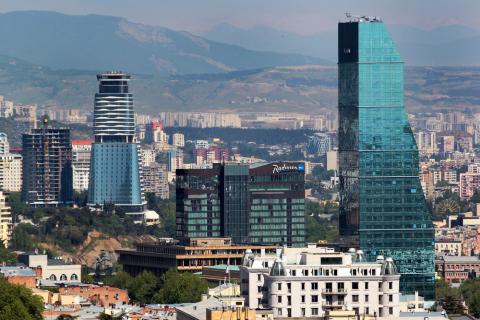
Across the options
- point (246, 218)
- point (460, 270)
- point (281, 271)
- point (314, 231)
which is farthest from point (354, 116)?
point (281, 271)

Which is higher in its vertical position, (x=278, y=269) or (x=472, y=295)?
(x=278, y=269)

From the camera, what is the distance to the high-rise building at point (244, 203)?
477 ft

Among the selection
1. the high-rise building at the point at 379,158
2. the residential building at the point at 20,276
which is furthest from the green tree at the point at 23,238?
the residential building at the point at 20,276

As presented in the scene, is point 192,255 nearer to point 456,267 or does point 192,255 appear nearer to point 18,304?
point 456,267

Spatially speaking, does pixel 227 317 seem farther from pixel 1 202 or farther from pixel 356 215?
pixel 1 202

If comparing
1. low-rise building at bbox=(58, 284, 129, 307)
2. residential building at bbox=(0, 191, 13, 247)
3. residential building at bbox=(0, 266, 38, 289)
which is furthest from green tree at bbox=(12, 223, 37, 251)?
low-rise building at bbox=(58, 284, 129, 307)

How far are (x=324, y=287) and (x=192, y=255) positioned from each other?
56.8m

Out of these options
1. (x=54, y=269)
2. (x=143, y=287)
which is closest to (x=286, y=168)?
(x=54, y=269)

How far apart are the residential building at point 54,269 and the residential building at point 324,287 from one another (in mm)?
46983

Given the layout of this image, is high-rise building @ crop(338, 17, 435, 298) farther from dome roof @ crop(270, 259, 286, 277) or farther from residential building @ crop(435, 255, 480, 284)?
dome roof @ crop(270, 259, 286, 277)

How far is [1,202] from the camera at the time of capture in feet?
604

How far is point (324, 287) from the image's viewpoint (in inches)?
→ 3105

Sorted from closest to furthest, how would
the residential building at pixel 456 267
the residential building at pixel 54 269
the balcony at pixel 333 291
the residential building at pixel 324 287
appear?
the residential building at pixel 324 287, the balcony at pixel 333 291, the residential building at pixel 54 269, the residential building at pixel 456 267

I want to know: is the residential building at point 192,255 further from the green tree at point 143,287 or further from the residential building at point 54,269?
the green tree at point 143,287
